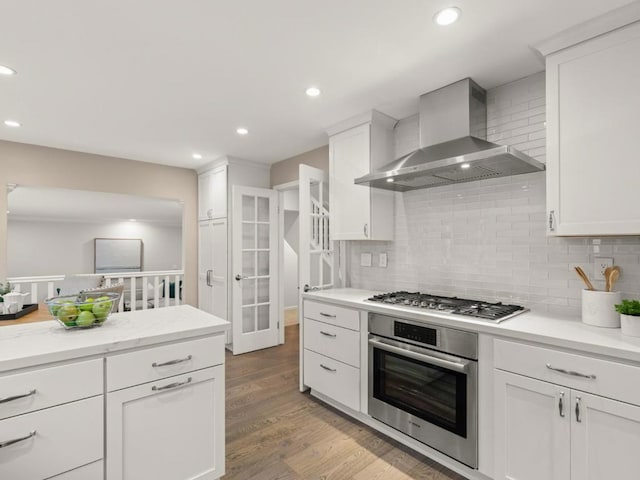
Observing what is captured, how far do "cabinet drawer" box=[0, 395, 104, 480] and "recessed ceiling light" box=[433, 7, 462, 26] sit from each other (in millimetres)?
2287

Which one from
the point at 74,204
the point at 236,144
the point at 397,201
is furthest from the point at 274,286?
the point at 74,204

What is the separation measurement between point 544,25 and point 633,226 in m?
1.09

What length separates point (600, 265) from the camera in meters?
1.93

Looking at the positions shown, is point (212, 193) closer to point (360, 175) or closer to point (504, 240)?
point (360, 175)

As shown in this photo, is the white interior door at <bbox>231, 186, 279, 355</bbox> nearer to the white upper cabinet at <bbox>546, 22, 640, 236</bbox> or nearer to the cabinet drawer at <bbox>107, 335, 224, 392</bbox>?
the cabinet drawer at <bbox>107, 335, 224, 392</bbox>

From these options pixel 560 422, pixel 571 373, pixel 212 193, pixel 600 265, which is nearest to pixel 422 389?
pixel 560 422

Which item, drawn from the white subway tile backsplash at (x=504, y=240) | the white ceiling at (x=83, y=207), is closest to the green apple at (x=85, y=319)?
the white subway tile backsplash at (x=504, y=240)

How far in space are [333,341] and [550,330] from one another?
4.86 feet

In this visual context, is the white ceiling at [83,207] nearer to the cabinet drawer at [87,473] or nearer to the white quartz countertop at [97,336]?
the white quartz countertop at [97,336]

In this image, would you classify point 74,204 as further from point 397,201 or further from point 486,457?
point 486,457

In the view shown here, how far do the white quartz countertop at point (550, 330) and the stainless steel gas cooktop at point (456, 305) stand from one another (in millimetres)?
53

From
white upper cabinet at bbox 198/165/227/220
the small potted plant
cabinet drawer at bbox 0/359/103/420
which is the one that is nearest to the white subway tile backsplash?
the small potted plant

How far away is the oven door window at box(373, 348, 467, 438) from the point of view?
1.91 metres

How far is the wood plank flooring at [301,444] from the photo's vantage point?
1969 millimetres
